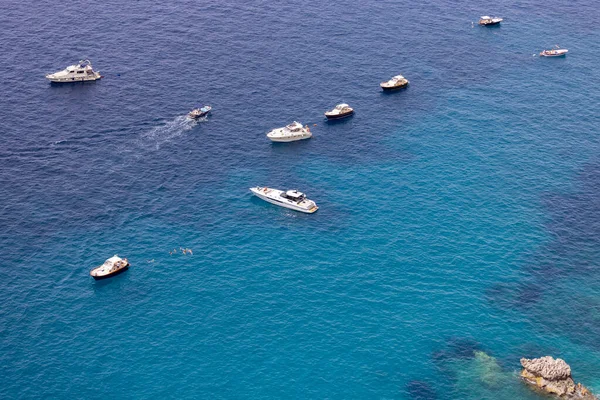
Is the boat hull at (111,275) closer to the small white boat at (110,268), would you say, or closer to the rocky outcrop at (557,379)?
the small white boat at (110,268)

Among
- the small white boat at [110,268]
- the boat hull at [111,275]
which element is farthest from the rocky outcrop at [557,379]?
the small white boat at [110,268]

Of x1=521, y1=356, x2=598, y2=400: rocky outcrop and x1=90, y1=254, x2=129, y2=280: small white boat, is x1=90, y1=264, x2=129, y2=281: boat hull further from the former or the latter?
x1=521, y1=356, x2=598, y2=400: rocky outcrop

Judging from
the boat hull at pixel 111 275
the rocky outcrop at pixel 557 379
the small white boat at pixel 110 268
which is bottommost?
the rocky outcrop at pixel 557 379

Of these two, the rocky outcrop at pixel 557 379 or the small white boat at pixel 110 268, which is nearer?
the rocky outcrop at pixel 557 379

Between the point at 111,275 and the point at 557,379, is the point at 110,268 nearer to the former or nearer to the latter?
the point at 111,275

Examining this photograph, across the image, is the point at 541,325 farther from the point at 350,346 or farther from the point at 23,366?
the point at 23,366

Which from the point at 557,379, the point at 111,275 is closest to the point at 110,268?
the point at 111,275

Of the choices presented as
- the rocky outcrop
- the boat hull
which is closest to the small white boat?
the boat hull
